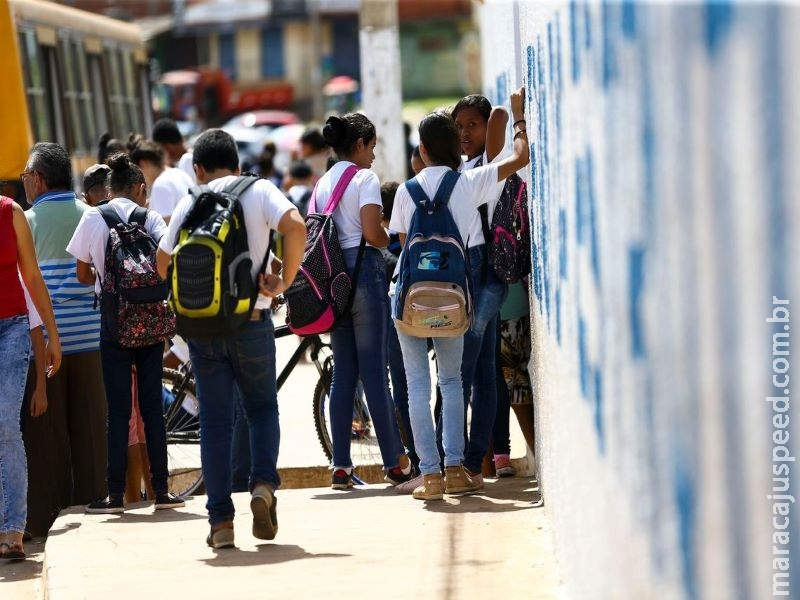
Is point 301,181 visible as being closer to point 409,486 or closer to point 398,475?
point 398,475

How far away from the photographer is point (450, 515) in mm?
6309

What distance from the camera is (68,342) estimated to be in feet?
24.1

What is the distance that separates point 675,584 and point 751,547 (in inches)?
13.5

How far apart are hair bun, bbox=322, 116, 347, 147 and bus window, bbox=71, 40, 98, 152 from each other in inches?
367

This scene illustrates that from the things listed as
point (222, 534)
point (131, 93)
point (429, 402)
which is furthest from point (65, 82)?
point (222, 534)

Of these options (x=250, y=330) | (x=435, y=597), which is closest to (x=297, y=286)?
(x=250, y=330)

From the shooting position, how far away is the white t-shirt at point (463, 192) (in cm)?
630

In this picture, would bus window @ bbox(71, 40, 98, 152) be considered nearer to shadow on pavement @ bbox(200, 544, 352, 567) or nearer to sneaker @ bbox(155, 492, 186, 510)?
sneaker @ bbox(155, 492, 186, 510)

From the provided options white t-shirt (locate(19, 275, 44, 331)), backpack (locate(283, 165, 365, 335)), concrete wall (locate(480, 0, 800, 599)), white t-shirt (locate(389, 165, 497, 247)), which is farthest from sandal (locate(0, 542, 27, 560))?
concrete wall (locate(480, 0, 800, 599))

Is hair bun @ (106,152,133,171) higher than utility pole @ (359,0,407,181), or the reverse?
utility pole @ (359,0,407,181)

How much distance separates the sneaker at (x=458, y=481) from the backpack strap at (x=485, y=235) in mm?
850

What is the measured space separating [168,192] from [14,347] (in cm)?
272

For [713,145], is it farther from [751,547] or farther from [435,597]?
[435,597]

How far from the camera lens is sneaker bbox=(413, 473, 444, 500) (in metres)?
6.61
